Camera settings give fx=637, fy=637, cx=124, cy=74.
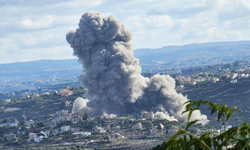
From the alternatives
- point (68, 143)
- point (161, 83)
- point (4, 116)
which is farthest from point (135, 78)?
point (4, 116)

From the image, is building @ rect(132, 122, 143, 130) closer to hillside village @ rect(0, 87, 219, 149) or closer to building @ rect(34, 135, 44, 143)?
hillside village @ rect(0, 87, 219, 149)

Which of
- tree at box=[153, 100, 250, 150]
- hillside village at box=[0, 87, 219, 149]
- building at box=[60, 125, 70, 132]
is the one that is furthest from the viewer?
building at box=[60, 125, 70, 132]

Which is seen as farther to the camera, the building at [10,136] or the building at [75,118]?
the building at [75,118]

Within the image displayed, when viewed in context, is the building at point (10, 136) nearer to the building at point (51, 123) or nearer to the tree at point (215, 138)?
the building at point (51, 123)

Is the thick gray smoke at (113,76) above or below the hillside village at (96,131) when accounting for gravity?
above

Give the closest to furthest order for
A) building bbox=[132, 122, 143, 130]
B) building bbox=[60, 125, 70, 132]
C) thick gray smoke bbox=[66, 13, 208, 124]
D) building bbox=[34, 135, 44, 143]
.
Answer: building bbox=[34, 135, 44, 143], building bbox=[132, 122, 143, 130], building bbox=[60, 125, 70, 132], thick gray smoke bbox=[66, 13, 208, 124]

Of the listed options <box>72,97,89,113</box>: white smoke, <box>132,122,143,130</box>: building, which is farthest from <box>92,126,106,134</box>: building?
<box>72,97,89,113</box>: white smoke

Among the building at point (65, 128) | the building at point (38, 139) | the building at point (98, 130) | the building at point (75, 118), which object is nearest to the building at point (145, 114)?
the building at point (98, 130)

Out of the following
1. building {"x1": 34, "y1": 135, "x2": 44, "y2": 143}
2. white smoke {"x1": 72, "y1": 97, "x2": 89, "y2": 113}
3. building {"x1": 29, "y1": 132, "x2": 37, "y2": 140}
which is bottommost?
building {"x1": 34, "y1": 135, "x2": 44, "y2": 143}

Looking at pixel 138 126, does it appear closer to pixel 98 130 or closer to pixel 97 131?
pixel 98 130
